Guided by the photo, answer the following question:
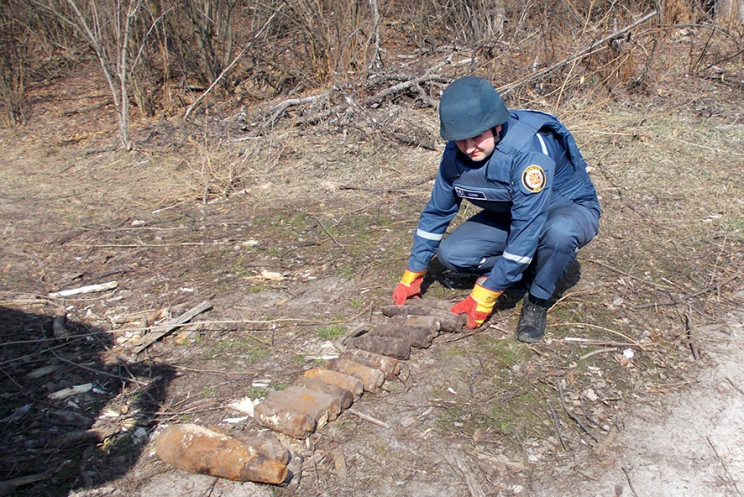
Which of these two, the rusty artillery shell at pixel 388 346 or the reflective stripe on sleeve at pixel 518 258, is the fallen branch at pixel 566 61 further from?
the rusty artillery shell at pixel 388 346

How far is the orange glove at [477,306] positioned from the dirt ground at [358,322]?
9cm

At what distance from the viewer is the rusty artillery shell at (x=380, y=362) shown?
309 centimetres

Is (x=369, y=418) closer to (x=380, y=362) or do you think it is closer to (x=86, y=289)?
(x=380, y=362)

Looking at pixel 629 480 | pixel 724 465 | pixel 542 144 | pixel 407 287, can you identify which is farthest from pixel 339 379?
pixel 724 465

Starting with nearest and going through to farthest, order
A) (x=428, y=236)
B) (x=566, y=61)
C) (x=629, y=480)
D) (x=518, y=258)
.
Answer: (x=629, y=480), (x=518, y=258), (x=428, y=236), (x=566, y=61)

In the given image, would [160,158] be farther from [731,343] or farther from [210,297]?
[731,343]

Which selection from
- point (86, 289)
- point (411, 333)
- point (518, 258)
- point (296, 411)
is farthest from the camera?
point (86, 289)

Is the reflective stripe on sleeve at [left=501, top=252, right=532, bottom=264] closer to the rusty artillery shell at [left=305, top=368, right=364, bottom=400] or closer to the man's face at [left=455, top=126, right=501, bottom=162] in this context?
the man's face at [left=455, top=126, right=501, bottom=162]

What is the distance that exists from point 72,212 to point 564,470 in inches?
189

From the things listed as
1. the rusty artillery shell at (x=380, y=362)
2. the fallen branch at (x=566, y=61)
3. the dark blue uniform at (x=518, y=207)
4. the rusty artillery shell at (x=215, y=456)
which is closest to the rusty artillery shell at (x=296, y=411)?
the rusty artillery shell at (x=215, y=456)

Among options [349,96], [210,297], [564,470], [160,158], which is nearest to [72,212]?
[160,158]

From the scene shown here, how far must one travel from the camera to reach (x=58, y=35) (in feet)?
35.1

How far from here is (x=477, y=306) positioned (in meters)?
3.39

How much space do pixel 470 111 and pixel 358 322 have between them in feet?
4.61
